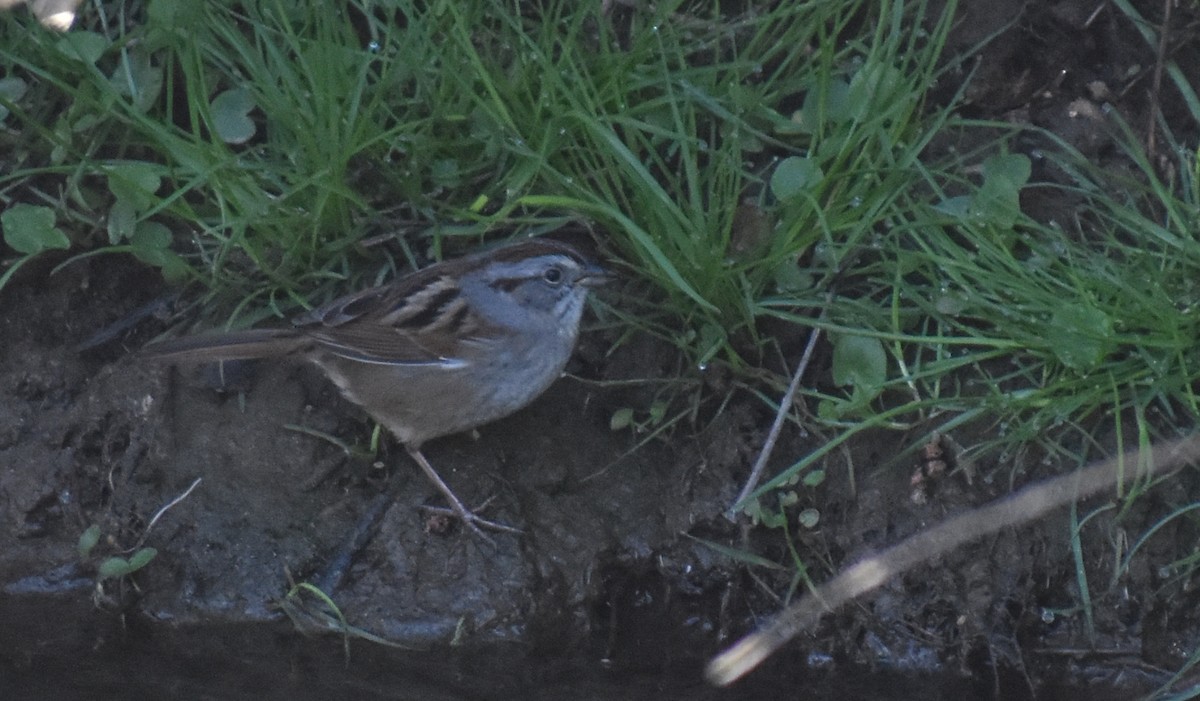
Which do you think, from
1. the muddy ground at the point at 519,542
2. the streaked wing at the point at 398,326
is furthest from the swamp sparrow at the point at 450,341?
the muddy ground at the point at 519,542

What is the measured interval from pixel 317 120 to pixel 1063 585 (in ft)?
8.48

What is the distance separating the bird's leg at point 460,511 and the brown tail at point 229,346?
1.61 feet

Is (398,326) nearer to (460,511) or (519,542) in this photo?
(460,511)

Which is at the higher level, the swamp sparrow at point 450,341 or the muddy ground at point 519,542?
the swamp sparrow at point 450,341

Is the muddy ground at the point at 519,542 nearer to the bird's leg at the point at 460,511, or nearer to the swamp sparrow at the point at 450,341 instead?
the bird's leg at the point at 460,511

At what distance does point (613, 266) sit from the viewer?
5180 mm

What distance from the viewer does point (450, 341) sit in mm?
4918

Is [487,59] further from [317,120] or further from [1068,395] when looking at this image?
[1068,395]

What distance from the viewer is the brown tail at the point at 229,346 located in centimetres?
475

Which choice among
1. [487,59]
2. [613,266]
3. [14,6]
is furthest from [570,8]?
[14,6]

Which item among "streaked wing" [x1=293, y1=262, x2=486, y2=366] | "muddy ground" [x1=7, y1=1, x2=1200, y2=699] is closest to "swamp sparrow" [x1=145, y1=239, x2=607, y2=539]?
"streaked wing" [x1=293, y1=262, x2=486, y2=366]

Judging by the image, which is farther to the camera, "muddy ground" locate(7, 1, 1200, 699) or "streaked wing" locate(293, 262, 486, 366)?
"streaked wing" locate(293, 262, 486, 366)

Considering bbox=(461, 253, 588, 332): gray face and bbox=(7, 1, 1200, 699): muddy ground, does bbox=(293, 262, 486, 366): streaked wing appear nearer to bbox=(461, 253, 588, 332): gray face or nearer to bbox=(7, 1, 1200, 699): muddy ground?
bbox=(461, 253, 588, 332): gray face

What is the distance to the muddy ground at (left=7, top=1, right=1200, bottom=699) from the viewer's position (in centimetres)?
453
